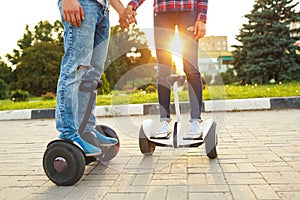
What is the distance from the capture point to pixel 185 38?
102 inches

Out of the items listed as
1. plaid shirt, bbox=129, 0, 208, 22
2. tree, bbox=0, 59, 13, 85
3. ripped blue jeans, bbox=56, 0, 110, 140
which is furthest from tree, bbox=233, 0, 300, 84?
tree, bbox=0, 59, 13, 85

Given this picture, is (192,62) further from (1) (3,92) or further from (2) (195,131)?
(1) (3,92)

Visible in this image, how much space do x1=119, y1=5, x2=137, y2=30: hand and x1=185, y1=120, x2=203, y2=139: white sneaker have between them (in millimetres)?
832

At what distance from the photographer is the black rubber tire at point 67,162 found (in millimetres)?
1962

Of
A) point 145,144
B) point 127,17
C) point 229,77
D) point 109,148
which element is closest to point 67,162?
point 109,148

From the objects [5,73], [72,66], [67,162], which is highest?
[5,73]

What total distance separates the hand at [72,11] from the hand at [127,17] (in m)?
0.55

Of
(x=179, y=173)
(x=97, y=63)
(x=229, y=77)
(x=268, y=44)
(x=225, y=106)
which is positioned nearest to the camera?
(x=179, y=173)

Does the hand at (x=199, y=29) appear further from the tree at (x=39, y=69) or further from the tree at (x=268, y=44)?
the tree at (x=39, y=69)

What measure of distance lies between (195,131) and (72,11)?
3.80 feet

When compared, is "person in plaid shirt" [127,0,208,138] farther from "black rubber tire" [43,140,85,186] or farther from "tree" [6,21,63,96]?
"tree" [6,21,63,96]

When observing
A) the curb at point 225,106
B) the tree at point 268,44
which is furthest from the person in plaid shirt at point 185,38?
the tree at point 268,44

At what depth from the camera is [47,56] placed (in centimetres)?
3681

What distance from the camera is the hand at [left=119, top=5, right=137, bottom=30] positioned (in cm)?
247
